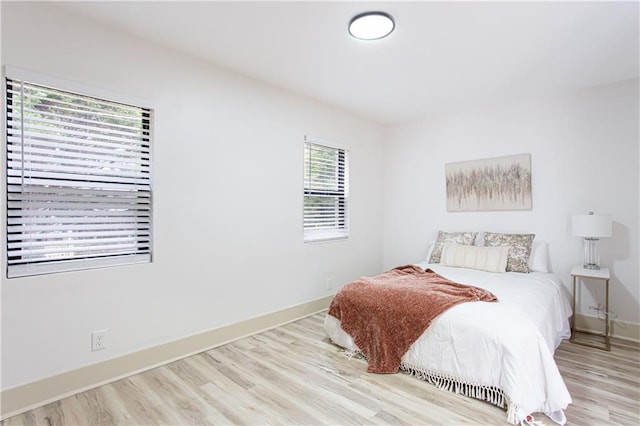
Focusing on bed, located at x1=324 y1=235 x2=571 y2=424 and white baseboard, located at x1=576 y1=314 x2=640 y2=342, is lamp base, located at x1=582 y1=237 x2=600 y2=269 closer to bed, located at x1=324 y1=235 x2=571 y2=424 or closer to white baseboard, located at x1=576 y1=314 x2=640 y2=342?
white baseboard, located at x1=576 y1=314 x2=640 y2=342

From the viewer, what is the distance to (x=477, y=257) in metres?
3.56

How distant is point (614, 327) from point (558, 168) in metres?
1.67

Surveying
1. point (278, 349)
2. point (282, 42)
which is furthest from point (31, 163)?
point (278, 349)

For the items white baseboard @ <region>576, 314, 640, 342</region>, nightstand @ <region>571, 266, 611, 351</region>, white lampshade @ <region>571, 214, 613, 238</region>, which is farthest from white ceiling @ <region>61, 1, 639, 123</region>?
white baseboard @ <region>576, 314, 640, 342</region>

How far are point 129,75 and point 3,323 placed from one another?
1806 millimetres

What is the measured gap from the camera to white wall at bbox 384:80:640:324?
3.24m

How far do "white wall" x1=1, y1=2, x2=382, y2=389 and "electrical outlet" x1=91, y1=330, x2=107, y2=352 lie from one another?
35mm

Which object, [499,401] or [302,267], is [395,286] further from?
[302,267]

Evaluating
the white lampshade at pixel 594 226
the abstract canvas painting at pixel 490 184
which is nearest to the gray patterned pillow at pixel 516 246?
the abstract canvas painting at pixel 490 184

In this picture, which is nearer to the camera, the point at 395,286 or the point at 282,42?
the point at 282,42

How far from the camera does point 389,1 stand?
6.75ft

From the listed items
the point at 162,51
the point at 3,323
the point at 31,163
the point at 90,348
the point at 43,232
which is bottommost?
the point at 90,348

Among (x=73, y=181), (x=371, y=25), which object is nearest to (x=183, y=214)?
(x=73, y=181)

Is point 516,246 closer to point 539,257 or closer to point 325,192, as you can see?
point 539,257
